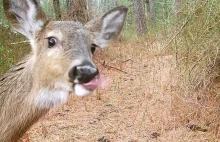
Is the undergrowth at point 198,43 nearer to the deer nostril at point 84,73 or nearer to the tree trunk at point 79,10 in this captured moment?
the deer nostril at point 84,73

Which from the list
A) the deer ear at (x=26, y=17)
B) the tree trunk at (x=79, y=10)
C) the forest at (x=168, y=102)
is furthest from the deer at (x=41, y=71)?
the tree trunk at (x=79, y=10)

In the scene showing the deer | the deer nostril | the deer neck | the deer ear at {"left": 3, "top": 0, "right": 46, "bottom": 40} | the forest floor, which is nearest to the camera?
the deer nostril

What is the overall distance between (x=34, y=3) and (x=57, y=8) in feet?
18.4

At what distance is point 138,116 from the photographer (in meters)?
6.48

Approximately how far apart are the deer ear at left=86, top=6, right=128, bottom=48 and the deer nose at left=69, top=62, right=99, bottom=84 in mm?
962

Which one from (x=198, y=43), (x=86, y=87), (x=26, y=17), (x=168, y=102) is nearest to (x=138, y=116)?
(x=168, y=102)

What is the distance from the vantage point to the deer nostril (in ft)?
9.64

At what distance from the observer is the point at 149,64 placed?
381 inches

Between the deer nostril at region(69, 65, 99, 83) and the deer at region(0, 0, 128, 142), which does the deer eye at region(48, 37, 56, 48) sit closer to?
the deer at region(0, 0, 128, 142)

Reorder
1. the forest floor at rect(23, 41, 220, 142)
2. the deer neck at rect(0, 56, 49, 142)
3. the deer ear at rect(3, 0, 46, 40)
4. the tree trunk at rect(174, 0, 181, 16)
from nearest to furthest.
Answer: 1. the deer neck at rect(0, 56, 49, 142)
2. the deer ear at rect(3, 0, 46, 40)
3. the forest floor at rect(23, 41, 220, 142)
4. the tree trunk at rect(174, 0, 181, 16)

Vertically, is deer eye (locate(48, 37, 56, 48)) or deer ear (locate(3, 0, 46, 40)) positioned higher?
deer ear (locate(3, 0, 46, 40))

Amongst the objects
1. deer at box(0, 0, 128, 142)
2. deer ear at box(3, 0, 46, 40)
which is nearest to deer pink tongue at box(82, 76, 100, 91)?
deer at box(0, 0, 128, 142)

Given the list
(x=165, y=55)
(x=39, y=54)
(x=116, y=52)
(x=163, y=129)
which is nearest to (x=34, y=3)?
(x=39, y=54)

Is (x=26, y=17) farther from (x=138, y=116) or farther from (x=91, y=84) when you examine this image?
(x=138, y=116)
